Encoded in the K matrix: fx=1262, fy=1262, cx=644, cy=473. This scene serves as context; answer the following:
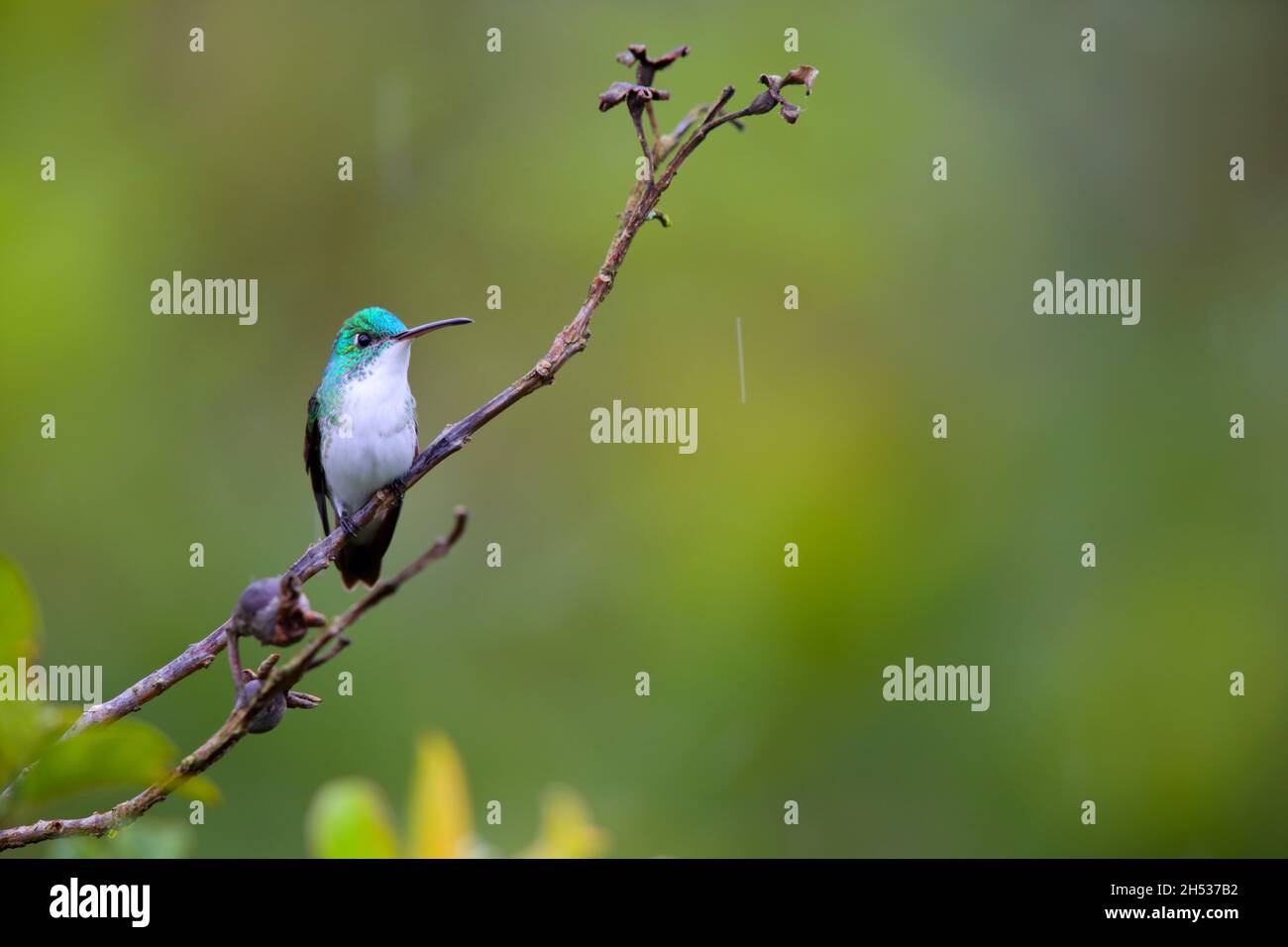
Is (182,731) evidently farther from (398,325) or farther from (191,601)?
(398,325)

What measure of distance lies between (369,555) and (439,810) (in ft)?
11.3

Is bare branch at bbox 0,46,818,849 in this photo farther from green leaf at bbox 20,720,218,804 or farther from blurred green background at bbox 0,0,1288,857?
blurred green background at bbox 0,0,1288,857

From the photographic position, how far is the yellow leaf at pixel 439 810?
229cm

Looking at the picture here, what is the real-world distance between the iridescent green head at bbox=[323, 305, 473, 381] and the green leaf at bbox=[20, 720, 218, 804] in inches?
151

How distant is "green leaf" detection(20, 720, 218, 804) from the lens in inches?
58.7

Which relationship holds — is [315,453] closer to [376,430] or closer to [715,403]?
[376,430]

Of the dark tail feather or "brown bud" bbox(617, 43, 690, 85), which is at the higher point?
"brown bud" bbox(617, 43, 690, 85)

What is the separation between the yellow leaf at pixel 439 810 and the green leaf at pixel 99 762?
81 cm

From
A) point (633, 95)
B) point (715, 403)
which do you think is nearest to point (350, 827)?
point (633, 95)

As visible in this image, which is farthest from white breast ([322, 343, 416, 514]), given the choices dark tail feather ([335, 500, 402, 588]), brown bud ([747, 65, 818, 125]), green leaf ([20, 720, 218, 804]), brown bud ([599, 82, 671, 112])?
green leaf ([20, 720, 218, 804])

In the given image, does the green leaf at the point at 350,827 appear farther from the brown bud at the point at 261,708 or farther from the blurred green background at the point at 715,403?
the blurred green background at the point at 715,403

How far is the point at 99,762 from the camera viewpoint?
1512mm

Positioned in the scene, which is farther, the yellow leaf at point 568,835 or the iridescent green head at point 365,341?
the iridescent green head at point 365,341

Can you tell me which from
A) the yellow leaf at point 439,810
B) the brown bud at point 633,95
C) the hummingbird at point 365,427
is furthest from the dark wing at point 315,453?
the brown bud at point 633,95
